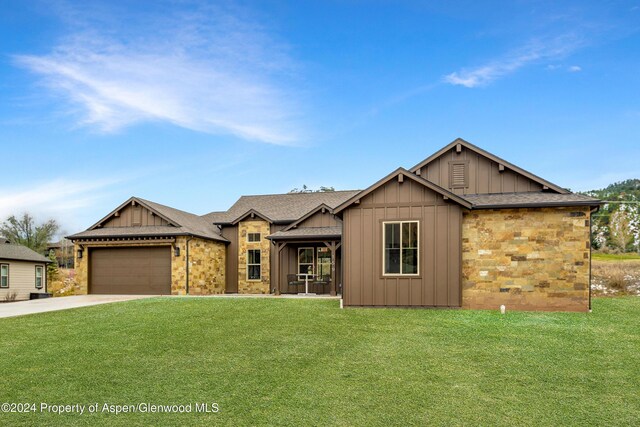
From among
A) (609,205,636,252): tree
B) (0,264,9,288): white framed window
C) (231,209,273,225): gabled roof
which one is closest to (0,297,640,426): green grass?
(231,209,273,225): gabled roof

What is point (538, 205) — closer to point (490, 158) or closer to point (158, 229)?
point (490, 158)

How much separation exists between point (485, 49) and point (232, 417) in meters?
18.4

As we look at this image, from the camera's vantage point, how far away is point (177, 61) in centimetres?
1861

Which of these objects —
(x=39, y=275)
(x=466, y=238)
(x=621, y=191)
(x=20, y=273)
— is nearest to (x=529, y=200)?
(x=466, y=238)

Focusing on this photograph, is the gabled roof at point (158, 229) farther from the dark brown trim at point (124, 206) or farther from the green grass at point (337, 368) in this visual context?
the green grass at point (337, 368)

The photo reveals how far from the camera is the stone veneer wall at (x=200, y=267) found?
21469 mm

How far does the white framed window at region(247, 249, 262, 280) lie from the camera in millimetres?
24016

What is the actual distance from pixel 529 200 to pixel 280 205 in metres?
15.4

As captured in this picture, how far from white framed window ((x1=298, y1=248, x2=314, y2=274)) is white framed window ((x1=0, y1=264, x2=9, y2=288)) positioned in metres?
15.7

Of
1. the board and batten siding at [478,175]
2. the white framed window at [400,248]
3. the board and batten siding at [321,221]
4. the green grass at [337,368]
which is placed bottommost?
the green grass at [337,368]

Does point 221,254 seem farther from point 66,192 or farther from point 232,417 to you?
point 232,417

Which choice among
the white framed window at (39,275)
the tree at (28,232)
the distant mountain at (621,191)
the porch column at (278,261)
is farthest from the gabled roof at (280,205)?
the distant mountain at (621,191)

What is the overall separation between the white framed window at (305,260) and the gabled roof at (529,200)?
9.58 meters

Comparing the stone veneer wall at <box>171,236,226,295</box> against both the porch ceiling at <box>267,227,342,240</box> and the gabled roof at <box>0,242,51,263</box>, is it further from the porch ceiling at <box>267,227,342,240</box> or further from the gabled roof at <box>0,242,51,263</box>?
the gabled roof at <box>0,242,51,263</box>
